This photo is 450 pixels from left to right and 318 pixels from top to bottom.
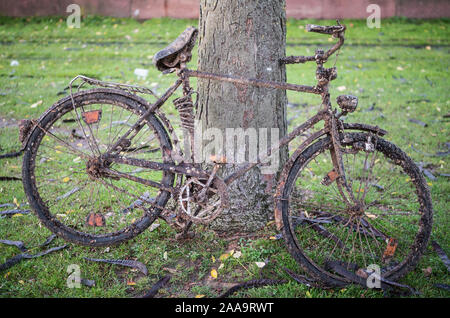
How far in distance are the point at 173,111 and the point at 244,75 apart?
9.73ft

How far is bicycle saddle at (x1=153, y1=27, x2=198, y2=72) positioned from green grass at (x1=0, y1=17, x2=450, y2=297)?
4.82 feet

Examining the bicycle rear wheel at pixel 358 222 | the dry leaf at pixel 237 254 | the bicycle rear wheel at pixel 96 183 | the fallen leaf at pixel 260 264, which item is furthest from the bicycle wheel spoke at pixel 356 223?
the bicycle rear wheel at pixel 96 183

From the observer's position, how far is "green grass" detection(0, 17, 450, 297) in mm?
3016

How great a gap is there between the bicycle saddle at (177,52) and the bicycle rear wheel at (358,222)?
1.12 m

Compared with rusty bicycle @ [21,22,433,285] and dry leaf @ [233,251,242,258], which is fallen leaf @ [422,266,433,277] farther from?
dry leaf @ [233,251,242,258]

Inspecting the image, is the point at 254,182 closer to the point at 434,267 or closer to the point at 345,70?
the point at 434,267

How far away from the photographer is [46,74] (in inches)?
295

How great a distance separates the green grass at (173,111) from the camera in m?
3.02

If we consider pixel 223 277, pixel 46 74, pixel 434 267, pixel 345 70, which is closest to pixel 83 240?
pixel 223 277

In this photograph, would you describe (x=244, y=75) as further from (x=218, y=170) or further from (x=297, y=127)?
(x=218, y=170)

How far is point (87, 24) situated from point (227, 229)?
949 centimetres

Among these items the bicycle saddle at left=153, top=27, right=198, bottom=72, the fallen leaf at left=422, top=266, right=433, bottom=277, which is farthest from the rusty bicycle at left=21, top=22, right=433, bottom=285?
the fallen leaf at left=422, top=266, right=433, bottom=277

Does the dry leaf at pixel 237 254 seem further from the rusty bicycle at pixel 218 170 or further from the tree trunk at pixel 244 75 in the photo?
the rusty bicycle at pixel 218 170
